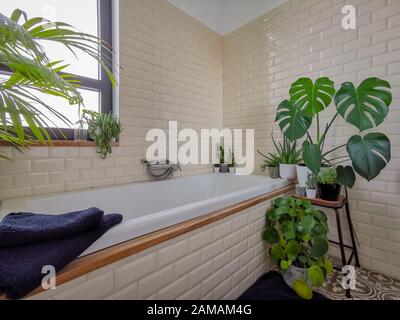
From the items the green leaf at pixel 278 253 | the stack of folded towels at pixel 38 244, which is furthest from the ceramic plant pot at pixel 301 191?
the stack of folded towels at pixel 38 244

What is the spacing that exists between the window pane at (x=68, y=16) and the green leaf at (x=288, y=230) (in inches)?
67.2

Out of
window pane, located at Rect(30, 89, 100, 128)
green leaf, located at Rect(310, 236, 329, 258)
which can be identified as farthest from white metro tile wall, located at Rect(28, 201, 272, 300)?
window pane, located at Rect(30, 89, 100, 128)

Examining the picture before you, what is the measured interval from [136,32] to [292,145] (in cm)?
170

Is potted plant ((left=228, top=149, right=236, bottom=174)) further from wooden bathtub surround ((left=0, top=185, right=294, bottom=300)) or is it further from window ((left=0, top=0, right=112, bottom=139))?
window ((left=0, top=0, right=112, bottom=139))

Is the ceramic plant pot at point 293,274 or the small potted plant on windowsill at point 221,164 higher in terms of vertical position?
the small potted plant on windowsill at point 221,164

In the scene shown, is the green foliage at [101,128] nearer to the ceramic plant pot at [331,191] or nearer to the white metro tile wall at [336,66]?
the white metro tile wall at [336,66]

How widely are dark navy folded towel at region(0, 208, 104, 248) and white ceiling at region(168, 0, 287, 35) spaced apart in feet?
7.06

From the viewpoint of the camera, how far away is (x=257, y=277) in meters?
1.34

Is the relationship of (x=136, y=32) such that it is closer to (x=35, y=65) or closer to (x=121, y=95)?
(x=121, y=95)

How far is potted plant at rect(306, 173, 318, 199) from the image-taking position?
1.45 m

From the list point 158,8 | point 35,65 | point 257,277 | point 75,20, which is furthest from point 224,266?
point 158,8

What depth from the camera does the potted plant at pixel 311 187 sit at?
145cm

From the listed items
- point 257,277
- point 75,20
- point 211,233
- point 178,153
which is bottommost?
point 257,277
